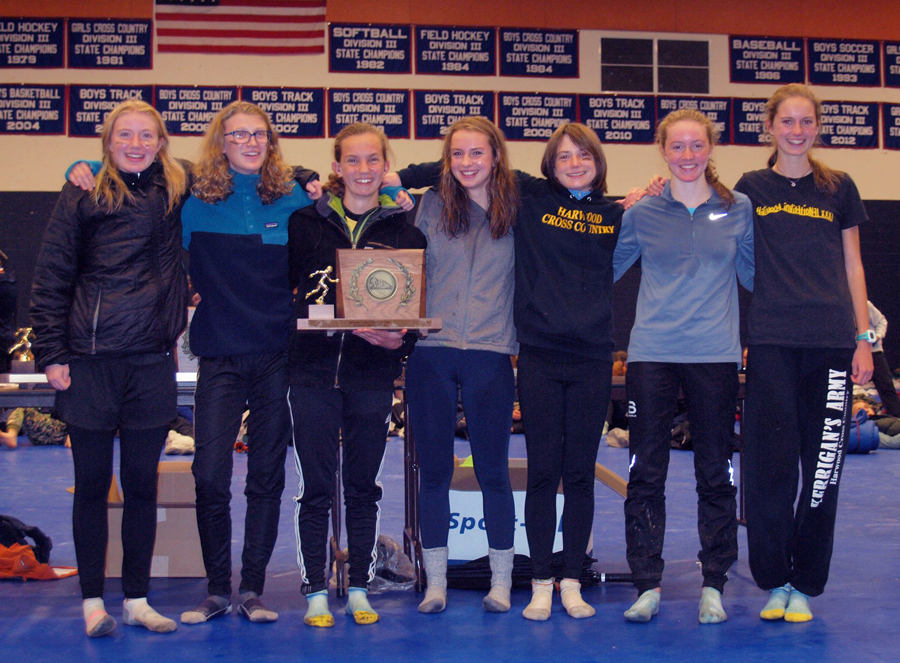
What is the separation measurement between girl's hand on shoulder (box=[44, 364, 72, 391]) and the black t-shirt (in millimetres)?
2411

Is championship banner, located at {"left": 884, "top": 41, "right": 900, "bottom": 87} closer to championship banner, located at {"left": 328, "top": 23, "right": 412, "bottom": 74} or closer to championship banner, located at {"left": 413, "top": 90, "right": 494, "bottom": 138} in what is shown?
championship banner, located at {"left": 413, "top": 90, "right": 494, "bottom": 138}

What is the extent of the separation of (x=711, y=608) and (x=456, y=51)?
8.90 metres

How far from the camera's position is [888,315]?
11391 mm

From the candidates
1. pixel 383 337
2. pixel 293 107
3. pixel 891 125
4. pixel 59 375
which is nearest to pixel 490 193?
pixel 383 337

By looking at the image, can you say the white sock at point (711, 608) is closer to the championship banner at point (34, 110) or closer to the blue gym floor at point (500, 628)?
the blue gym floor at point (500, 628)

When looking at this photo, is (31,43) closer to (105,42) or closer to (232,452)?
(105,42)

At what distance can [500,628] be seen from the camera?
2910mm

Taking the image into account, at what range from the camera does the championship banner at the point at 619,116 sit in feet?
35.6

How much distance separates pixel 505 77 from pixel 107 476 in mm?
8816

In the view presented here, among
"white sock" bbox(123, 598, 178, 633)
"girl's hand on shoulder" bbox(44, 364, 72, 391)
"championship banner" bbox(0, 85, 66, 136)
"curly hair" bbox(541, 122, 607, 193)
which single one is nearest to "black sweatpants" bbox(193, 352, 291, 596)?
"white sock" bbox(123, 598, 178, 633)

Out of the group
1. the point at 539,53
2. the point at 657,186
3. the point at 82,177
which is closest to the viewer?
the point at 82,177

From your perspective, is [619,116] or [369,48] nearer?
[369,48]

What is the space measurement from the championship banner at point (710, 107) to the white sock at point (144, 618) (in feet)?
31.4

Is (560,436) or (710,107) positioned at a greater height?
(710,107)
